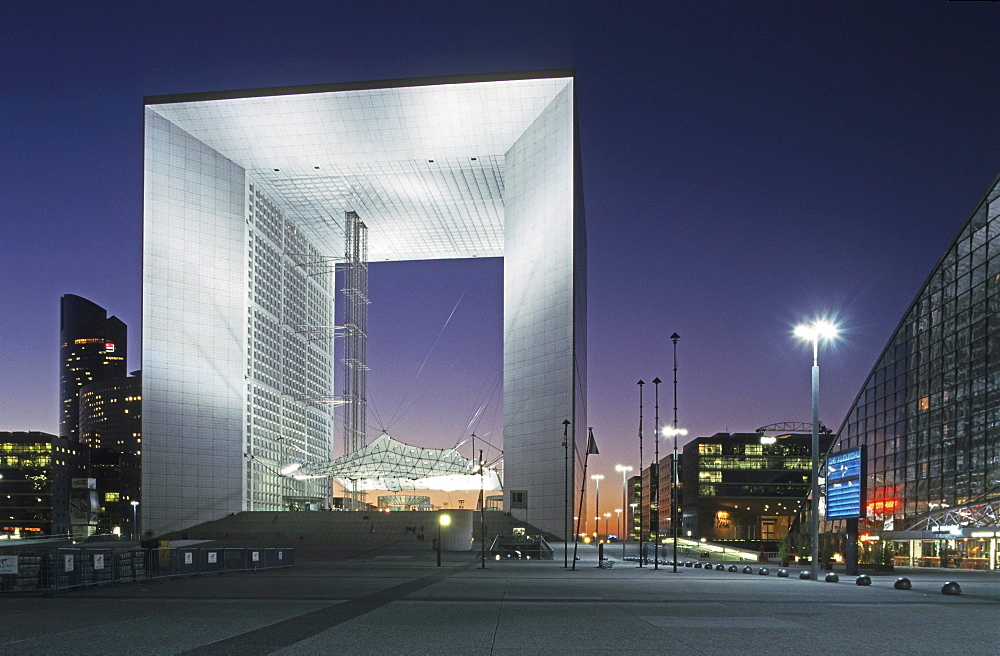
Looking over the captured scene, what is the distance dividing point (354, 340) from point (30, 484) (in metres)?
117

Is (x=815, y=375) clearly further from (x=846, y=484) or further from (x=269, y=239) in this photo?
(x=269, y=239)

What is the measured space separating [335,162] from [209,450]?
29.5m

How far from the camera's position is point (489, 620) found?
56.9ft

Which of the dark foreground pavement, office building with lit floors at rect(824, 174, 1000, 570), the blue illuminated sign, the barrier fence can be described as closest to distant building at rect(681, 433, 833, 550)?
office building with lit floors at rect(824, 174, 1000, 570)

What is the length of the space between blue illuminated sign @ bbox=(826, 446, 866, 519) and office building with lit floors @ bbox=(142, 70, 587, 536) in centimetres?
3388

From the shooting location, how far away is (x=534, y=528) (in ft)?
272

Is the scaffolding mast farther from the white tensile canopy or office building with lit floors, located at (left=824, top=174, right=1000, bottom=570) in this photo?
office building with lit floors, located at (left=824, top=174, right=1000, bottom=570)

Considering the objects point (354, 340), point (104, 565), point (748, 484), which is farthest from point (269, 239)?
point (748, 484)

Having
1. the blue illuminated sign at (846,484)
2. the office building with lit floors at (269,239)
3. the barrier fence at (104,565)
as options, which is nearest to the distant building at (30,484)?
the office building with lit floors at (269,239)

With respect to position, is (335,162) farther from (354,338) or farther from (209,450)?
(209,450)

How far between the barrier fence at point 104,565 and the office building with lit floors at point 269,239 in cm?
4349

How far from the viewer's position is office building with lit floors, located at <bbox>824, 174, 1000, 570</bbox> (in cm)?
5269

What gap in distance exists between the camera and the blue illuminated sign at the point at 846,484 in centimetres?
4144

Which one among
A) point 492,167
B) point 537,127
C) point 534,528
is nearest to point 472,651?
point 534,528
